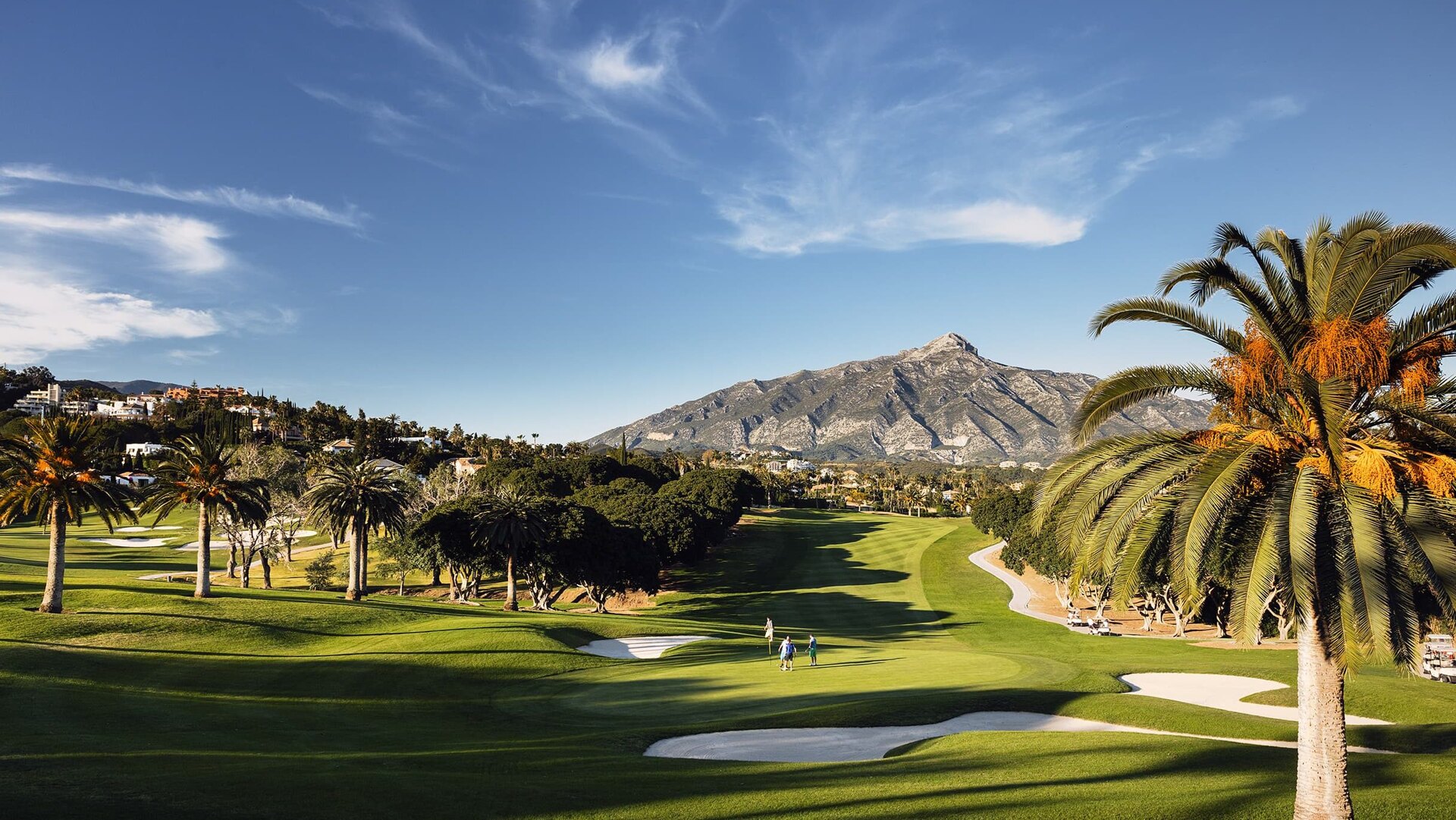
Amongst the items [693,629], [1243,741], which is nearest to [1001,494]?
[693,629]

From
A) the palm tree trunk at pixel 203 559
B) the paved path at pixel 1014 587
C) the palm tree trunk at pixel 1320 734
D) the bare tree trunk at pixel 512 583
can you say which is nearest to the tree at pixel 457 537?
the bare tree trunk at pixel 512 583

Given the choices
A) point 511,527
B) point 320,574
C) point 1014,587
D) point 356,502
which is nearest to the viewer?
point 356,502

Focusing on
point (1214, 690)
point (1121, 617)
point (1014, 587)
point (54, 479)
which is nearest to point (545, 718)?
point (1214, 690)

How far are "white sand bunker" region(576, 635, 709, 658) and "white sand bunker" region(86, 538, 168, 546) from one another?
3044 inches

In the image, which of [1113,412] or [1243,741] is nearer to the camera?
[1113,412]

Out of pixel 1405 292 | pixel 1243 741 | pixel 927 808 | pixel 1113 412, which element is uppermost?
pixel 1405 292

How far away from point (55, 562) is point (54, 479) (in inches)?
143

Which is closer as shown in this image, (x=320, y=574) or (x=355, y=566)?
(x=355, y=566)

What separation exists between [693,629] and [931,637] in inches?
728

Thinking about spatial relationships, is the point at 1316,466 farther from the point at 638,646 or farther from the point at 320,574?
the point at 320,574

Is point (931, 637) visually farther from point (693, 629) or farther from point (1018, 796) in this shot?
point (1018, 796)

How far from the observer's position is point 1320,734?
36.7 ft

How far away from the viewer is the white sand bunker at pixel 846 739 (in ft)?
59.0

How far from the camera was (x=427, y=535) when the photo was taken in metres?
61.7
